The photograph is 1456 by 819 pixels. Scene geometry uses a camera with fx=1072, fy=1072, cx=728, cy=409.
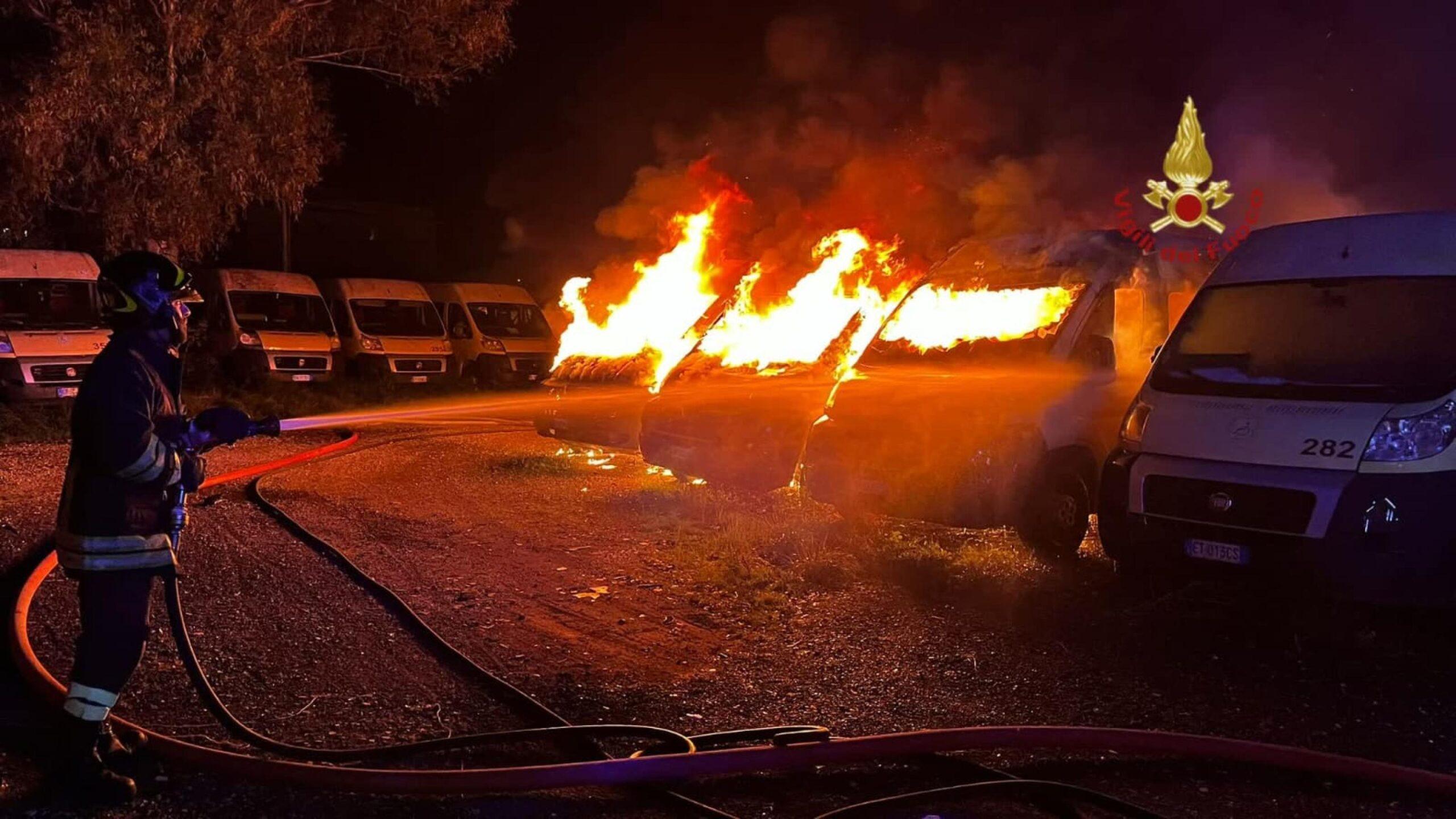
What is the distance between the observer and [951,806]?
392 cm

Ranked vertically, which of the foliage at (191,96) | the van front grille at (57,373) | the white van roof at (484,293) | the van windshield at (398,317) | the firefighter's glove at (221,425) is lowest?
the van front grille at (57,373)

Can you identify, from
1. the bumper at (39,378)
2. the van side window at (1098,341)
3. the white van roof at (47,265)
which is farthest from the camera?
the white van roof at (47,265)

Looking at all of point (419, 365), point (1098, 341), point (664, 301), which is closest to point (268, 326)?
point (419, 365)

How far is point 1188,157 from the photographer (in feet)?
59.0

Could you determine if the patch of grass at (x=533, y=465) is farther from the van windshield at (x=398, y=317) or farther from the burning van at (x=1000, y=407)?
the van windshield at (x=398, y=317)

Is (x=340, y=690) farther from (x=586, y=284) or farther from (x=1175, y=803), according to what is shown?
(x=586, y=284)

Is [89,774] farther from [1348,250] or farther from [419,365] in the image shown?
[419,365]

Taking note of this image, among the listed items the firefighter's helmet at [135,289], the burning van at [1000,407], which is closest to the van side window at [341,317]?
the burning van at [1000,407]

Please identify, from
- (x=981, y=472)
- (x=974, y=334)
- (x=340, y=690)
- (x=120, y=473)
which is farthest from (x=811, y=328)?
(x=120, y=473)

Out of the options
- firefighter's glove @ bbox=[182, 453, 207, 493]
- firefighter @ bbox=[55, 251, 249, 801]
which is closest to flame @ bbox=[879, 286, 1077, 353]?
firefighter's glove @ bbox=[182, 453, 207, 493]

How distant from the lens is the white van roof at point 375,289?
20.3m

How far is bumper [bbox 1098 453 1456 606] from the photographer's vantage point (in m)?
5.12

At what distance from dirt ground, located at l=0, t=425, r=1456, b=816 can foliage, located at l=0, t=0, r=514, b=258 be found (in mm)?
8455

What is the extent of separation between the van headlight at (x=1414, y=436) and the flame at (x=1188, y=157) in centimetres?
1355
